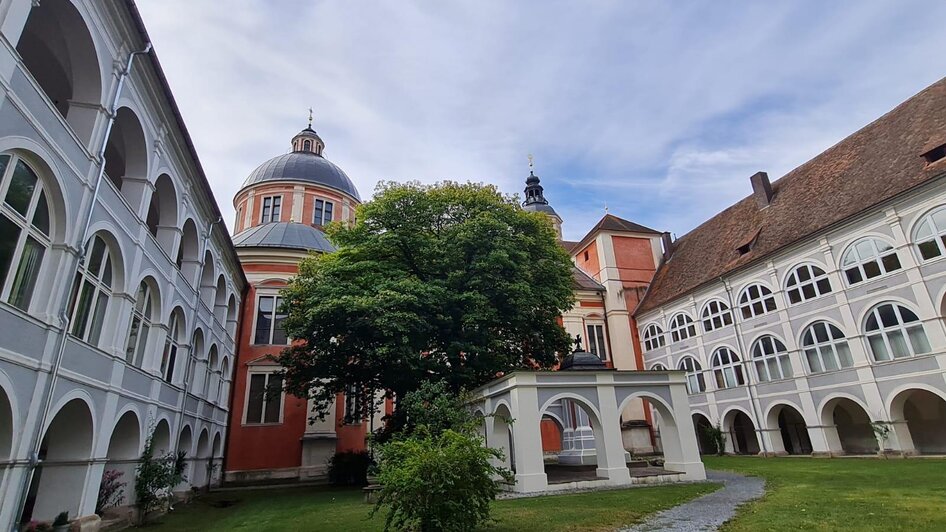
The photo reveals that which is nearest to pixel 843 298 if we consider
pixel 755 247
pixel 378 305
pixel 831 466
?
pixel 755 247

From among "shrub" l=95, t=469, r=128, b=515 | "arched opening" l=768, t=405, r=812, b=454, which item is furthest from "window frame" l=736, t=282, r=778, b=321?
"shrub" l=95, t=469, r=128, b=515

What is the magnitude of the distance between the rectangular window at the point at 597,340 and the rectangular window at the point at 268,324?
65.7ft

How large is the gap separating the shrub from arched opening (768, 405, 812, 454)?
26027 millimetres

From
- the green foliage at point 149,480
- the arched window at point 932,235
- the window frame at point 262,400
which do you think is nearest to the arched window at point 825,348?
the arched window at point 932,235

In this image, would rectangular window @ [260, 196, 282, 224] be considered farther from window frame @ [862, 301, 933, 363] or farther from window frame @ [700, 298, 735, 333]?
window frame @ [862, 301, 933, 363]

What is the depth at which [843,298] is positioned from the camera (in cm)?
2112

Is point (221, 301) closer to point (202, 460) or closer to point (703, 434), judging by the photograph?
point (202, 460)

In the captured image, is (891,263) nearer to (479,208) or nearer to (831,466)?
(831,466)

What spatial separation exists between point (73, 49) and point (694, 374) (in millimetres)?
30719

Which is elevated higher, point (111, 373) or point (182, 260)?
point (182, 260)

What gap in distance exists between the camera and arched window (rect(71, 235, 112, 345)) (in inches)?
383

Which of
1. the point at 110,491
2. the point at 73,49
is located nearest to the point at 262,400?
the point at 110,491

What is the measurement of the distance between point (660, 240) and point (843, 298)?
17156 mm

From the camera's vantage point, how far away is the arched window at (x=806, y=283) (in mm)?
22184
